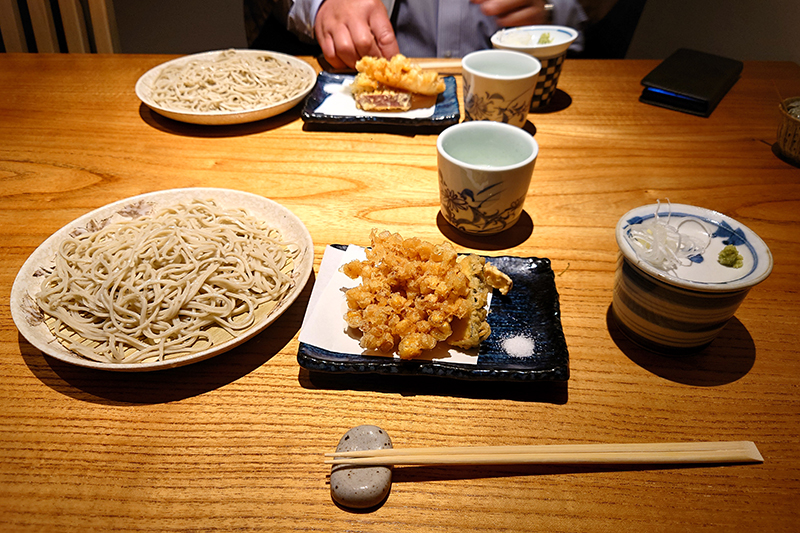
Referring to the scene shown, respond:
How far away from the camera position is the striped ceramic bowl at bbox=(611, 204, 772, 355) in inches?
42.9

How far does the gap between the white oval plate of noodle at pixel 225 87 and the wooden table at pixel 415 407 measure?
364 millimetres

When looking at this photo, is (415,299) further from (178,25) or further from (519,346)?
(178,25)

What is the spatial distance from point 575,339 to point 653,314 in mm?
214

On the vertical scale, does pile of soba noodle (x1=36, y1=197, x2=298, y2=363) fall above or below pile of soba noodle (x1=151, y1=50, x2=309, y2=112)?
below

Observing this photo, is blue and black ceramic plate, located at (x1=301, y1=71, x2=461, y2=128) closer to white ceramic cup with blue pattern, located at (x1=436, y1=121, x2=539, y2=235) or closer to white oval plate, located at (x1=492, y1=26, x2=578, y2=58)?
white oval plate, located at (x1=492, y1=26, x2=578, y2=58)

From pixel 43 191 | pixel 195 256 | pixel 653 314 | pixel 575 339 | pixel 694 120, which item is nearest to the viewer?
pixel 653 314

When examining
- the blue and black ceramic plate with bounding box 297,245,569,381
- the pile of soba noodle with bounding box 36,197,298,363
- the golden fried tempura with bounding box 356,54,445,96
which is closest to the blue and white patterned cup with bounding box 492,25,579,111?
the golden fried tempura with bounding box 356,54,445,96

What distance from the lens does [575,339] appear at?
133cm

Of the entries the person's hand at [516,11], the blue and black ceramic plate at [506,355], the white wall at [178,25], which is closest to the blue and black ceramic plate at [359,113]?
the person's hand at [516,11]

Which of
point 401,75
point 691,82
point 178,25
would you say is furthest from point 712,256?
point 178,25

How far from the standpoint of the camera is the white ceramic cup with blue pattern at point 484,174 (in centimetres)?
147

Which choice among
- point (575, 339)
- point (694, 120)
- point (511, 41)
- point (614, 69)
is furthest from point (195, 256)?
point (614, 69)

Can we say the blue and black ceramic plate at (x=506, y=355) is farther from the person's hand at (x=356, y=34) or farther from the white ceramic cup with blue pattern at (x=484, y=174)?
the person's hand at (x=356, y=34)

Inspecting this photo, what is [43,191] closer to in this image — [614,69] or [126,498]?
[126,498]
